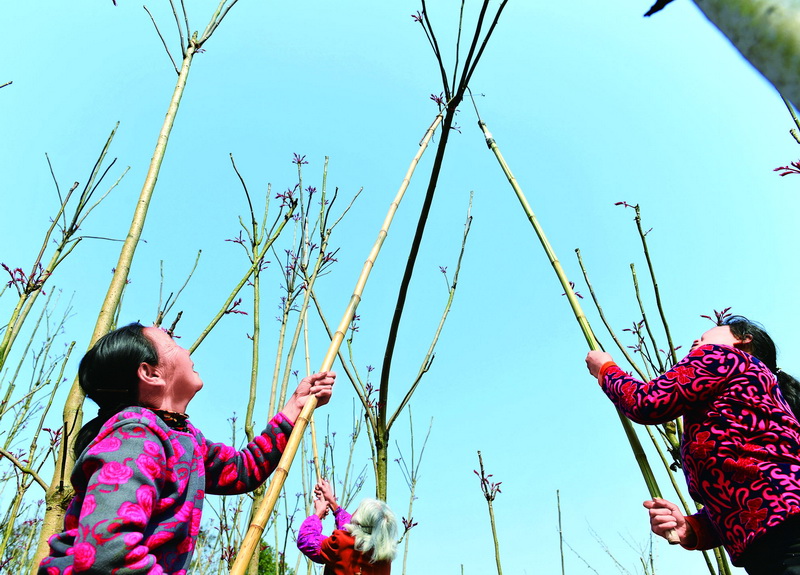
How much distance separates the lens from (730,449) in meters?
1.52

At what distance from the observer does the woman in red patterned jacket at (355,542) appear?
321cm

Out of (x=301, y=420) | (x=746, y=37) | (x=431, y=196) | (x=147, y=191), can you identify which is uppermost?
(x=431, y=196)

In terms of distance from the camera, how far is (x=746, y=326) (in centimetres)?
190

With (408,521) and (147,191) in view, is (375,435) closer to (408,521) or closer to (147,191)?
(147,191)

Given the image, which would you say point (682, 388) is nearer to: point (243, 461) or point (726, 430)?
point (726, 430)

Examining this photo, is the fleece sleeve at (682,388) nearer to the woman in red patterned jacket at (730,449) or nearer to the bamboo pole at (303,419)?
the woman in red patterned jacket at (730,449)

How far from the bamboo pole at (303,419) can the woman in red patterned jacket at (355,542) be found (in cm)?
182

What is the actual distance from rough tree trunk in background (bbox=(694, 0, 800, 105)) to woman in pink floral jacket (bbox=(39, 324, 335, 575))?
1.19m

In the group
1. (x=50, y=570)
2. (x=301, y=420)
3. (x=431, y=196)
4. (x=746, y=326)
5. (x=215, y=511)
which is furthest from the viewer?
(x=215, y=511)

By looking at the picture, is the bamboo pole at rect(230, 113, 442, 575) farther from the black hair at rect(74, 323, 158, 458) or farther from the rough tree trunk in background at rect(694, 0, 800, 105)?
the rough tree trunk in background at rect(694, 0, 800, 105)

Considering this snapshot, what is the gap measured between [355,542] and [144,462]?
2225 mm

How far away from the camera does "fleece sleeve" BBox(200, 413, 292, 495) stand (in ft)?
5.45

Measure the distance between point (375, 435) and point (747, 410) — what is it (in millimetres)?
1564

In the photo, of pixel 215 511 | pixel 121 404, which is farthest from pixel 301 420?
pixel 215 511
